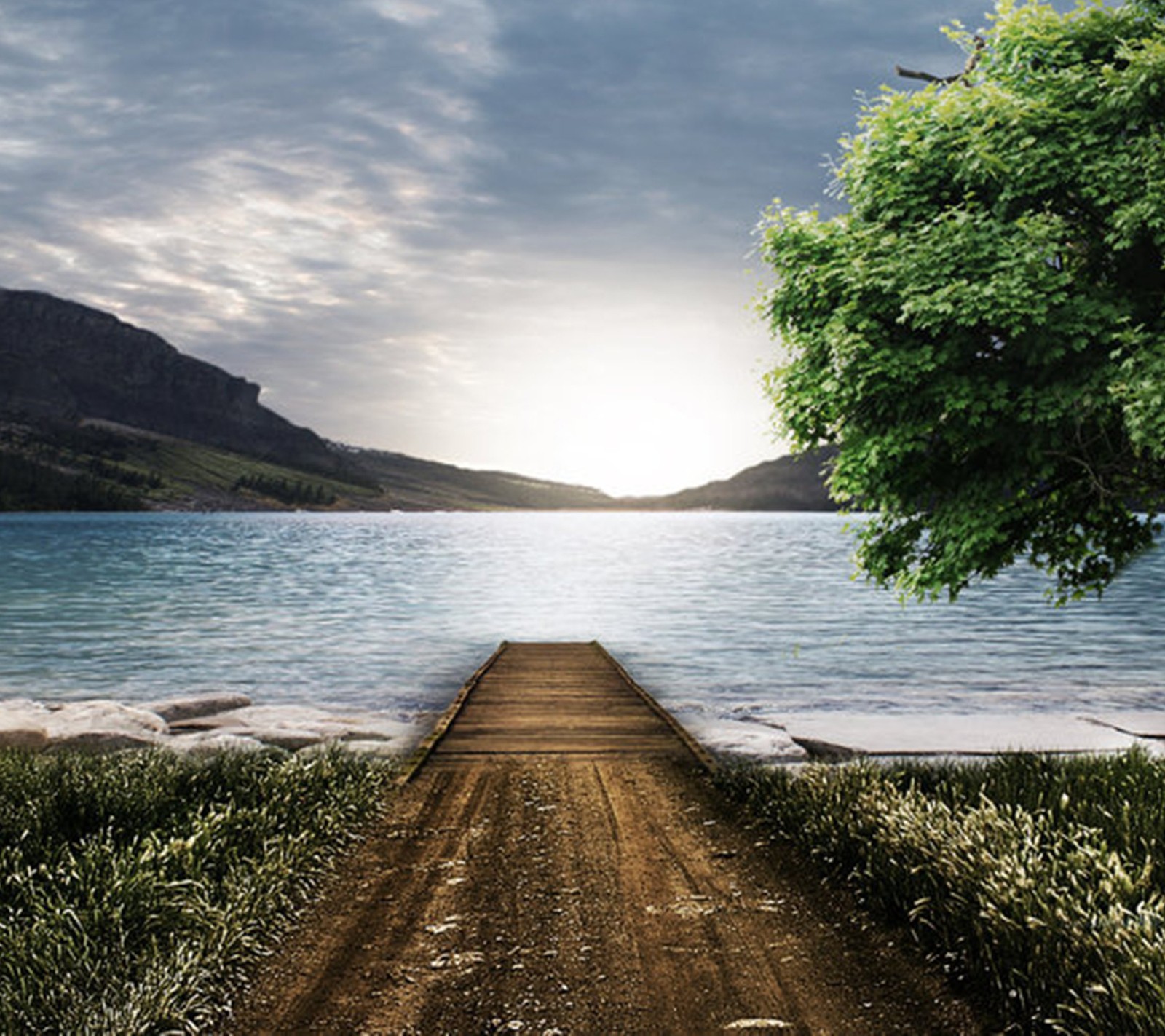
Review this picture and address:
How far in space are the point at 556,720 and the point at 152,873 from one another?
906 centimetres

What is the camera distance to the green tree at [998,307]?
38.4ft

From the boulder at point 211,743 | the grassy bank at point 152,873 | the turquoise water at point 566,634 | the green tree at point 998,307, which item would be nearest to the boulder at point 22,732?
the boulder at point 211,743

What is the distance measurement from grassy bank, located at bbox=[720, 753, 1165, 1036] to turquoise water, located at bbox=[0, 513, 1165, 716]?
543 inches

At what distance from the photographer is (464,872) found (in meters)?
7.68

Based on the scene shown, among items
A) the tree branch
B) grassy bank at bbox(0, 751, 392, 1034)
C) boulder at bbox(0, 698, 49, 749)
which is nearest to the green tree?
the tree branch

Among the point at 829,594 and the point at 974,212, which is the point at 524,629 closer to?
the point at 829,594

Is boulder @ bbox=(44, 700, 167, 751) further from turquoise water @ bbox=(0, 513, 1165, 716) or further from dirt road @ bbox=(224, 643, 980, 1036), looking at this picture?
turquoise water @ bbox=(0, 513, 1165, 716)

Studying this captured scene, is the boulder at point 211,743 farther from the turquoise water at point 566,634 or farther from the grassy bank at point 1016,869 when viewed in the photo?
the turquoise water at point 566,634

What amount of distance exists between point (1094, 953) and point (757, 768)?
5.68 meters

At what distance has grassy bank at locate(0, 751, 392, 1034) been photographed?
202 inches

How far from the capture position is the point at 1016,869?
5.90 m

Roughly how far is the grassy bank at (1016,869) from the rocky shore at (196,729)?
769 cm

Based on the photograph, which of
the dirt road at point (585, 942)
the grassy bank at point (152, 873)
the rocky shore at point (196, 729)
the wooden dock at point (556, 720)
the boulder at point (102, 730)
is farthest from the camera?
the boulder at point (102, 730)

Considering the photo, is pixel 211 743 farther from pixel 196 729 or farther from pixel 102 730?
pixel 196 729
